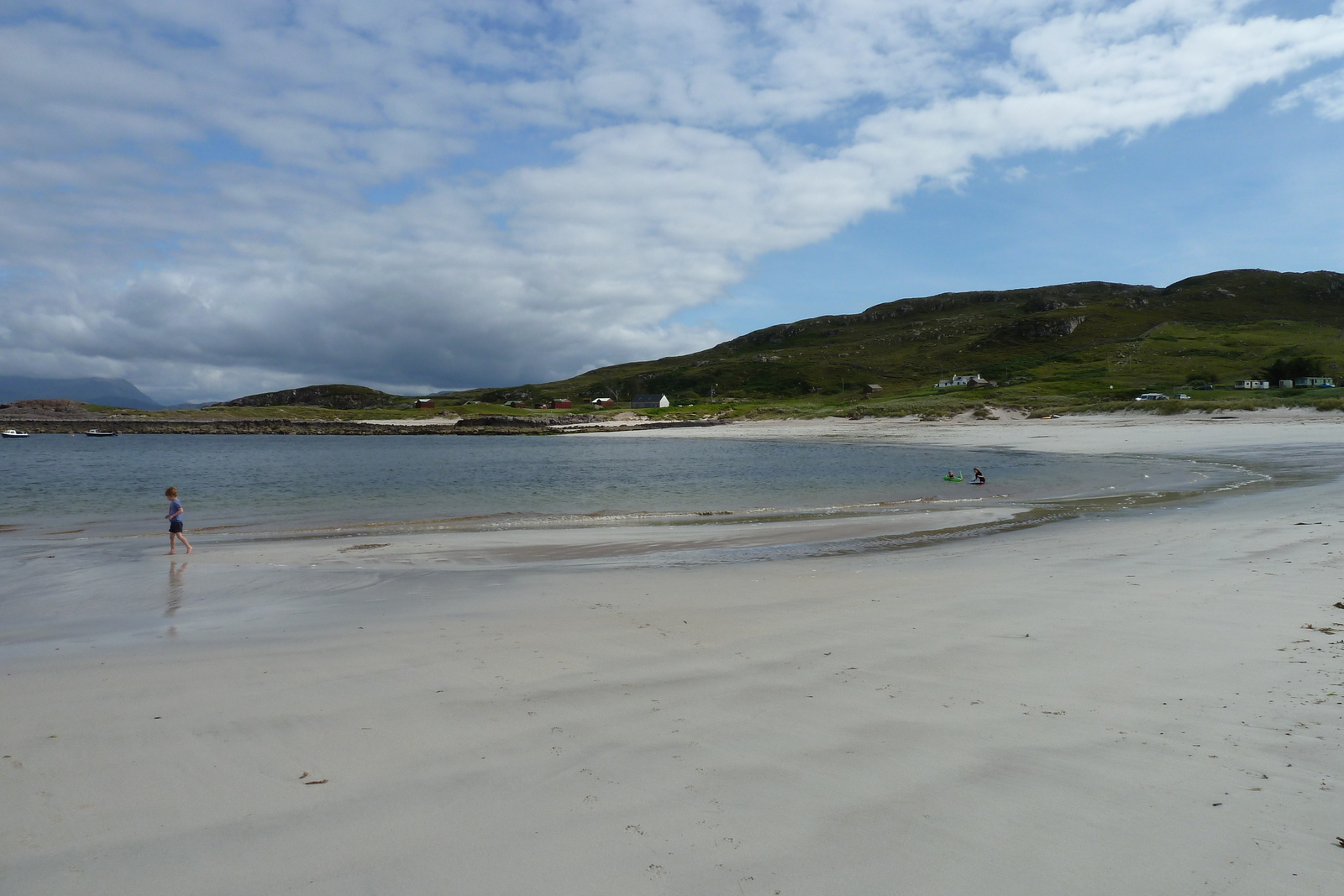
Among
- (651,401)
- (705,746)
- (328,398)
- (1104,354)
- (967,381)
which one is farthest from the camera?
(328,398)

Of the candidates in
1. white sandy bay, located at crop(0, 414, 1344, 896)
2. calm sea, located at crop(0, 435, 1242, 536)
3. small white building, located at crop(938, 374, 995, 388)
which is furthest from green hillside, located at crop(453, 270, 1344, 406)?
white sandy bay, located at crop(0, 414, 1344, 896)

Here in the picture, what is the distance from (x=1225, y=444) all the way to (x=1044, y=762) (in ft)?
154

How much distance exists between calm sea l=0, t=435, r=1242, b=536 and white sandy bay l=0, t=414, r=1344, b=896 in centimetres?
1367

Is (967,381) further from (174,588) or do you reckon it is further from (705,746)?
(705,746)

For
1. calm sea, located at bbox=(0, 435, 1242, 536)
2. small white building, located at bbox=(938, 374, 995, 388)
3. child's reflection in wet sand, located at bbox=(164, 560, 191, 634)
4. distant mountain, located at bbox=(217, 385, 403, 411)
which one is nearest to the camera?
child's reflection in wet sand, located at bbox=(164, 560, 191, 634)

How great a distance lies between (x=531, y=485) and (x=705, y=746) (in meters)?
29.9

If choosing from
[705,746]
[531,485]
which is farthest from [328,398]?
[705,746]

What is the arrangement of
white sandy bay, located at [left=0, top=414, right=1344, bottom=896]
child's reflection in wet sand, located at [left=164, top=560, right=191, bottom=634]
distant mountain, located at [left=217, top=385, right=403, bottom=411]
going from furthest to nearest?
1. distant mountain, located at [left=217, top=385, right=403, bottom=411]
2. child's reflection in wet sand, located at [left=164, top=560, right=191, bottom=634]
3. white sandy bay, located at [left=0, top=414, right=1344, bottom=896]

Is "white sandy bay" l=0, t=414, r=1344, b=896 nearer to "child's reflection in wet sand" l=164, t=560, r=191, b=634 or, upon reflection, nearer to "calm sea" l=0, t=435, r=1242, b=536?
"child's reflection in wet sand" l=164, t=560, r=191, b=634

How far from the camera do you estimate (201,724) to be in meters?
5.64

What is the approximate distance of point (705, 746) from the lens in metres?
5.02

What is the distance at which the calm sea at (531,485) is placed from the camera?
23562 mm

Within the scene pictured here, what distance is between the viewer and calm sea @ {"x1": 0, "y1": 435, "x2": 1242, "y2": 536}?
23562mm

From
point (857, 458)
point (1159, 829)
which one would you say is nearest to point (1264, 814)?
point (1159, 829)
